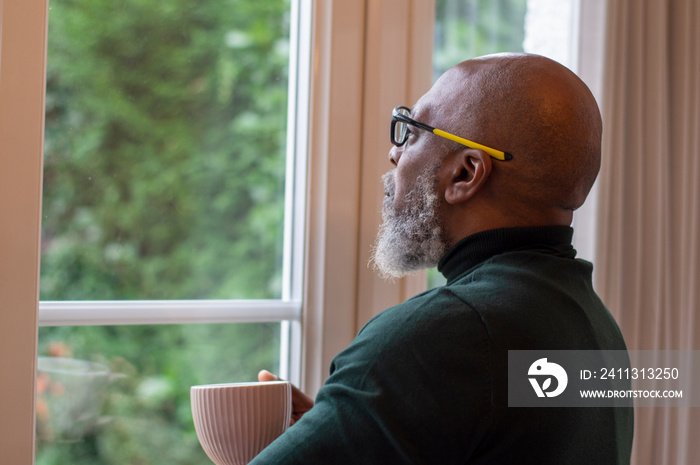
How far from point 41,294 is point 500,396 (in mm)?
963

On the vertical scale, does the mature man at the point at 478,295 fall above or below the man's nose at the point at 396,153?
below

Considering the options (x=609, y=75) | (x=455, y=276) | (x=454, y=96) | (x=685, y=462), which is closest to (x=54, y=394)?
(x=455, y=276)

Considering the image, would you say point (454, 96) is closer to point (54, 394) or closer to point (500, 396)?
point (500, 396)

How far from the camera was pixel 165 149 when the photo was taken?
1.43m

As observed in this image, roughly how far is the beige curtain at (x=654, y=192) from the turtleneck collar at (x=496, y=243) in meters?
0.99

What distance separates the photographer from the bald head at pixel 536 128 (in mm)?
953

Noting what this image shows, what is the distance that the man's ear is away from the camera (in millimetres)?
972

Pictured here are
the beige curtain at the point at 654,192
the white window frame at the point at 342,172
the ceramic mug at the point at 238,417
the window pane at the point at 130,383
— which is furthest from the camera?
the beige curtain at the point at 654,192

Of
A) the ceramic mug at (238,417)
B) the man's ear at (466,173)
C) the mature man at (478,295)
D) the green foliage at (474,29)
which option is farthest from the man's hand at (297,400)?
the green foliage at (474,29)

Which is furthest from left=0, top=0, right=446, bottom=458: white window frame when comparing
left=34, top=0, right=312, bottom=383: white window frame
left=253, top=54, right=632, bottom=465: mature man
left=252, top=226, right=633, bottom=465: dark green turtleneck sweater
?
left=252, top=226, right=633, bottom=465: dark green turtleneck sweater

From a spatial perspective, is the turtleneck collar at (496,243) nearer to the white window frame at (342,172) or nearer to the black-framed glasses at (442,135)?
the black-framed glasses at (442,135)

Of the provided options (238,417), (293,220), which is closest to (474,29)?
(293,220)

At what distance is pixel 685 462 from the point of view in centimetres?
194

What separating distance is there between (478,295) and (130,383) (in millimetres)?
896
